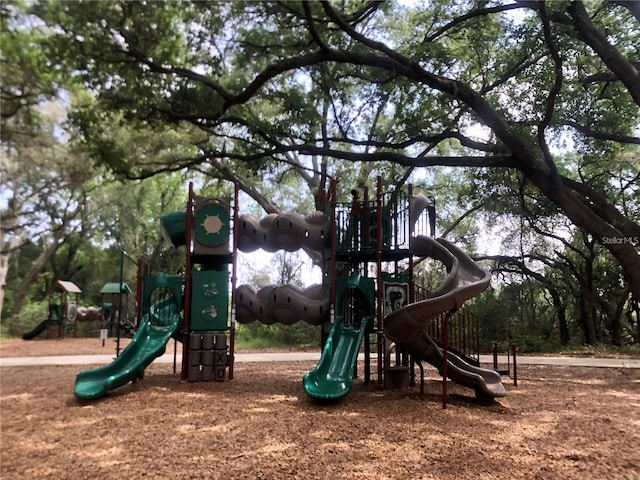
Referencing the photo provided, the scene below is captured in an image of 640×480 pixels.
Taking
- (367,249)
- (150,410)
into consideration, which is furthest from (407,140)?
(150,410)

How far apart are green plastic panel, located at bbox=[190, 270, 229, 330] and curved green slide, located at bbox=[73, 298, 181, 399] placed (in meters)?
0.46

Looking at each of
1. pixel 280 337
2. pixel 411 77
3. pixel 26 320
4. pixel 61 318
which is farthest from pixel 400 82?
pixel 26 320

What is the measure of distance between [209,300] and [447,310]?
4712mm

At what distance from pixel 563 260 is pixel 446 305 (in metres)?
15.9

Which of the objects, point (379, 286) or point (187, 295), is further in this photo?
point (187, 295)

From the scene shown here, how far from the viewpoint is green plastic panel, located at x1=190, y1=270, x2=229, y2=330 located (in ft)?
30.4

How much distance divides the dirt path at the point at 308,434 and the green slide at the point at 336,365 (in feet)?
0.73

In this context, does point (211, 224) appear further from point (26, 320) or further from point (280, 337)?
point (26, 320)

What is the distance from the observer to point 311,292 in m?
9.90

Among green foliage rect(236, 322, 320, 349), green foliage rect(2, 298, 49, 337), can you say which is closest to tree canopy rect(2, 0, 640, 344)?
green foliage rect(236, 322, 320, 349)

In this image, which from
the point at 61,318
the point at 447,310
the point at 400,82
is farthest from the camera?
the point at 61,318

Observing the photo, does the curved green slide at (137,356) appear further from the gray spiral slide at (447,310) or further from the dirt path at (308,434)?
the gray spiral slide at (447,310)

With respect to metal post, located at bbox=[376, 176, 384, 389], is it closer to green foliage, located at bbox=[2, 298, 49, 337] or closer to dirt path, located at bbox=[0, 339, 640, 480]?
dirt path, located at bbox=[0, 339, 640, 480]

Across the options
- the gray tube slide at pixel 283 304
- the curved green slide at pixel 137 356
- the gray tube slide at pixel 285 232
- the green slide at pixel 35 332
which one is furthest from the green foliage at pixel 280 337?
the gray tube slide at pixel 285 232
